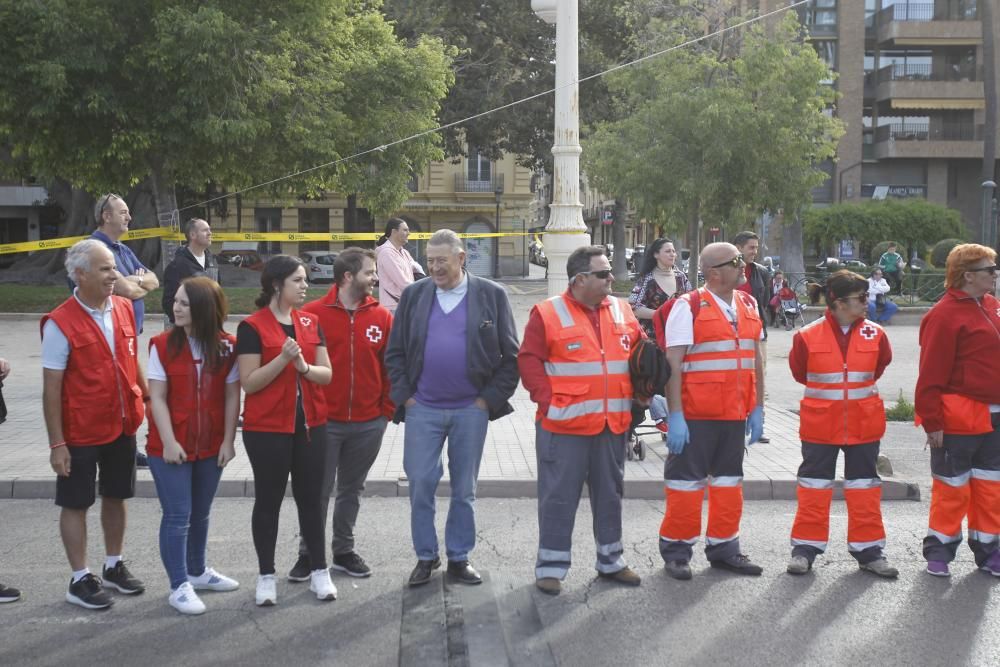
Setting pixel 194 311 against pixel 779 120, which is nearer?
pixel 194 311

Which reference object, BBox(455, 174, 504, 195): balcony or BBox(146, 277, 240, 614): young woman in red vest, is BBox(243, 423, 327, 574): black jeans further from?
BBox(455, 174, 504, 195): balcony

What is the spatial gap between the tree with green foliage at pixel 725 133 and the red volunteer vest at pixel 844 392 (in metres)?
18.8

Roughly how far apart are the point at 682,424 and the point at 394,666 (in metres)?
2.04

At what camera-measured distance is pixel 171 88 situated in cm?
2062

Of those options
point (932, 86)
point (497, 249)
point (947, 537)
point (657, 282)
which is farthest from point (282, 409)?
point (932, 86)

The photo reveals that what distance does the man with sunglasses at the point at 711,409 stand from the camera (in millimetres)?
5801

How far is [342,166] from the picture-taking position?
2486 centimetres

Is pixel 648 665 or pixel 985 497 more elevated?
pixel 985 497

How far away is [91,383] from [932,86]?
52056mm

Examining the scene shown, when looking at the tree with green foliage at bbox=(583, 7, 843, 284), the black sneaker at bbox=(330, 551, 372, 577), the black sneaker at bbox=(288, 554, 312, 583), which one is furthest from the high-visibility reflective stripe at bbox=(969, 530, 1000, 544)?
the tree with green foliage at bbox=(583, 7, 843, 284)

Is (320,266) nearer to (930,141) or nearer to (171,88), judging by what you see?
(171,88)

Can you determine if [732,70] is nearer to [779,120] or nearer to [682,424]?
[779,120]

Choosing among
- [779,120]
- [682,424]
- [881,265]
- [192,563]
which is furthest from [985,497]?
[881,265]

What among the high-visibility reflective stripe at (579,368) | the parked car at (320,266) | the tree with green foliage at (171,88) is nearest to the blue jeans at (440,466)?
the high-visibility reflective stripe at (579,368)
